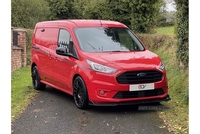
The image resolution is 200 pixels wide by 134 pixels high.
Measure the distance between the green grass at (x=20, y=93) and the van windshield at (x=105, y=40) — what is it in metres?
2.08

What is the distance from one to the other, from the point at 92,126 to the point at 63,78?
2.41 meters

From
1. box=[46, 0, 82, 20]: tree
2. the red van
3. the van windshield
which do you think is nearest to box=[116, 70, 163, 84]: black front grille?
the red van

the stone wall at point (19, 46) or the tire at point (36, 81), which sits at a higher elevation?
the stone wall at point (19, 46)

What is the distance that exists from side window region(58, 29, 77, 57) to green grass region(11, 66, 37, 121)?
5.67 feet

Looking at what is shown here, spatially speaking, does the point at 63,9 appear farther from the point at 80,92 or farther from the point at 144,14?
the point at 80,92

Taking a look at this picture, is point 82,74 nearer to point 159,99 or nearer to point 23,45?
point 159,99

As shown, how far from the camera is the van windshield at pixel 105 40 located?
7.98 metres

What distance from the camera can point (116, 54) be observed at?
764 centimetres

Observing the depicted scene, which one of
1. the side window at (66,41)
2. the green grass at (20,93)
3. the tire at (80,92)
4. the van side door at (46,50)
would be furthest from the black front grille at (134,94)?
the van side door at (46,50)

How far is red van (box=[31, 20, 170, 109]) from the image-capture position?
7016 millimetres

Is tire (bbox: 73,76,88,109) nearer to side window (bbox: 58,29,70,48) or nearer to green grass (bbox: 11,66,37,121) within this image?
side window (bbox: 58,29,70,48)

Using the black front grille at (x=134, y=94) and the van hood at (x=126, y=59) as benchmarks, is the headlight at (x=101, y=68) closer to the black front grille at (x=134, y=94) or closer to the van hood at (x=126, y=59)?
the van hood at (x=126, y=59)

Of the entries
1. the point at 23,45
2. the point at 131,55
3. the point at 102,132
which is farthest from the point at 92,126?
the point at 23,45

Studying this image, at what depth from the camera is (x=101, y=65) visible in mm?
7090
